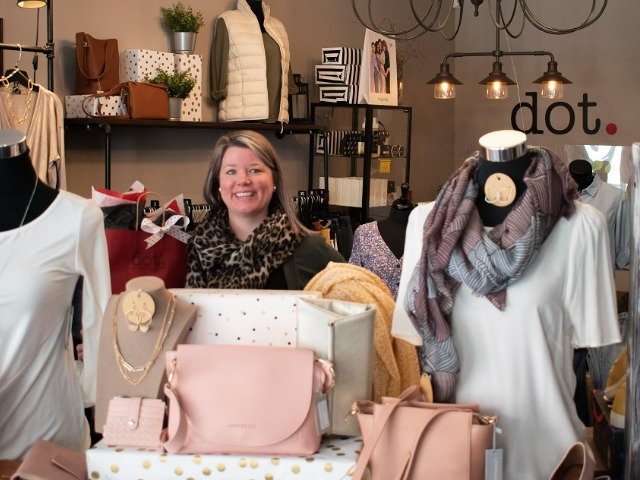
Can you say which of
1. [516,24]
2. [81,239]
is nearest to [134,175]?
[81,239]

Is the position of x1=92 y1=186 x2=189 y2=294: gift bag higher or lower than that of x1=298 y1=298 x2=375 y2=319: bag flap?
higher

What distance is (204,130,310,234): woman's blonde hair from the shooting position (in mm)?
3102

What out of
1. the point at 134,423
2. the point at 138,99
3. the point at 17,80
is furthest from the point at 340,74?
the point at 134,423

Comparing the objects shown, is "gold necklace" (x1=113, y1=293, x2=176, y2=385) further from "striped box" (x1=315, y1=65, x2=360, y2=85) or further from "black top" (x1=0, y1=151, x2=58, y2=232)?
"striped box" (x1=315, y1=65, x2=360, y2=85)

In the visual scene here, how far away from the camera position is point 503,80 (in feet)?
22.2

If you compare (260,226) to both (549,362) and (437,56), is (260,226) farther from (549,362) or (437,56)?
(437,56)

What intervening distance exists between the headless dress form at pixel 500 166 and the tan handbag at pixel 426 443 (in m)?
0.52

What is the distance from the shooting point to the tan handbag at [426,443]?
1.96m

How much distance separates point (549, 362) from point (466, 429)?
344 mm

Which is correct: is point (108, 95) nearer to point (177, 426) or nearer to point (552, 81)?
point (177, 426)

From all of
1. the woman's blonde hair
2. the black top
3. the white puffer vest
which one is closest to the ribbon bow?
the woman's blonde hair

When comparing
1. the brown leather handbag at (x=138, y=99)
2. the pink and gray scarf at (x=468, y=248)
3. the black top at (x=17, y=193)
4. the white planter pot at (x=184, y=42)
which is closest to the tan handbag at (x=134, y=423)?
the black top at (x=17, y=193)

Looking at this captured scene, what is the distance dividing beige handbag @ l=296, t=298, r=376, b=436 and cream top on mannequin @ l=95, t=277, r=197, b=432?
360 millimetres

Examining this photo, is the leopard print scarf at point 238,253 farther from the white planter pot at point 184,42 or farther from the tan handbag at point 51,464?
the white planter pot at point 184,42
